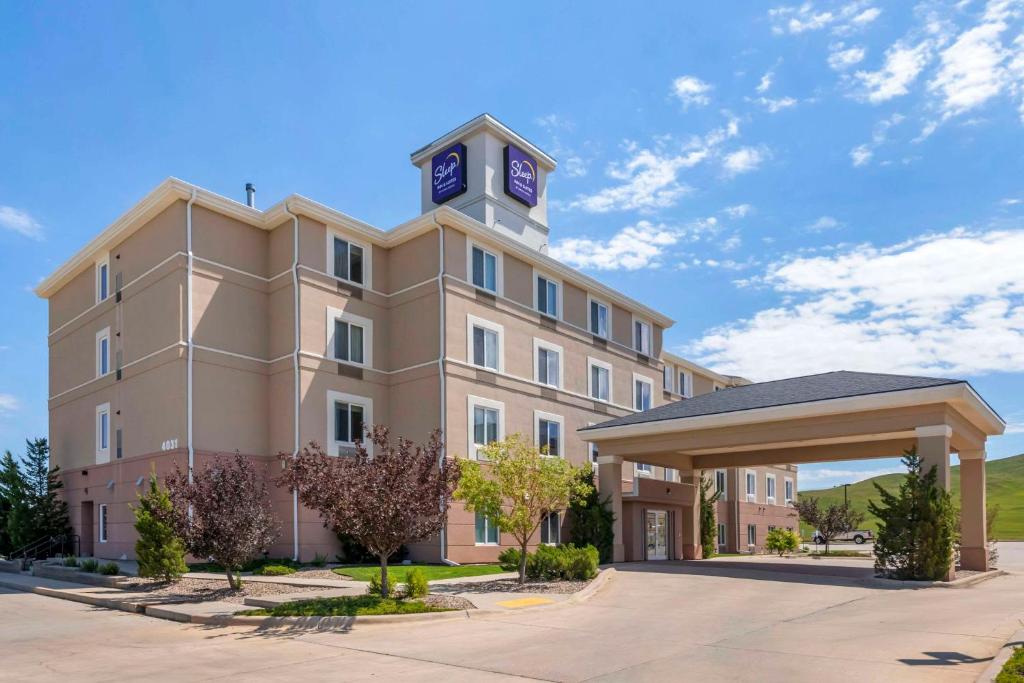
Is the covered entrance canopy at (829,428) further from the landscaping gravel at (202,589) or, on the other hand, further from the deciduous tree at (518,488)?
the landscaping gravel at (202,589)

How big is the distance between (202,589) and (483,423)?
12876 mm

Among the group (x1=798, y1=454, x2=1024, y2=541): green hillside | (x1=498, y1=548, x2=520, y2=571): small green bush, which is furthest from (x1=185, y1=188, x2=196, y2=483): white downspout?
(x1=798, y1=454, x2=1024, y2=541): green hillside

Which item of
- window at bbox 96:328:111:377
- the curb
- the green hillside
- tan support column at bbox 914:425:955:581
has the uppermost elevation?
window at bbox 96:328:111:377

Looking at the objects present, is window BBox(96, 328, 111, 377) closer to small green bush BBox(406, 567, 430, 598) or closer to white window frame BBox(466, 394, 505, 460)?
white window frame BBox(466, 394, 505, 460)

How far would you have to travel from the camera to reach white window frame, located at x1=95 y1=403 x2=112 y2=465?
31.4 meters

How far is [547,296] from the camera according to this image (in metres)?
35.7

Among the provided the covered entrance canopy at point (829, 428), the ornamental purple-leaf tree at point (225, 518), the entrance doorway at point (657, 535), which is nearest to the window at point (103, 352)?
the ornamental purple-leaf tree at point (225, 518)

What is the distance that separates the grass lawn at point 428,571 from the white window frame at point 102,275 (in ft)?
50.5

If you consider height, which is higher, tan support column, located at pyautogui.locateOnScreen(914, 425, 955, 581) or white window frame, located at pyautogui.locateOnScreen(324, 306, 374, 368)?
white window frame, located at pyautogui.locateOnScreen(324, 306, 374, 368)

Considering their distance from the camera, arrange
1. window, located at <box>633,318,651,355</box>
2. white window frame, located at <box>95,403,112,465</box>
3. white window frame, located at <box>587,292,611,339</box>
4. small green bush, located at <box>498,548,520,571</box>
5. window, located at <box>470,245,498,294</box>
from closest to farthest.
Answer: small green bush, located at <box>498,548,520,571</box>, white window frame, located at <box>95,403,112,465</box>, window, located at <box>470,245,498,294</box>, white window frame, located at <box>587,292,611,339</box>, window, located at <box>633,318,651,355</box>

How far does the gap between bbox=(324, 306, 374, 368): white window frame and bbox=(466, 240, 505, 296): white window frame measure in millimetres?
4146

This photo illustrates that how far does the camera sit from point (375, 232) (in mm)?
31781

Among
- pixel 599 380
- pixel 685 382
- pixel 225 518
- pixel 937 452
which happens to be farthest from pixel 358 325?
pixel 685 382

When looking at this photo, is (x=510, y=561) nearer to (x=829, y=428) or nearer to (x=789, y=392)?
(x=829, y=428)
